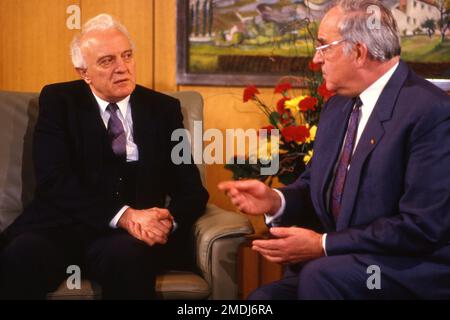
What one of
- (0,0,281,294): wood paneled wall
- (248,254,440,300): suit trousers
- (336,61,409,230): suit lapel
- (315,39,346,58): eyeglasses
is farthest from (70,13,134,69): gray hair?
(248,254,440,300): suit trousers

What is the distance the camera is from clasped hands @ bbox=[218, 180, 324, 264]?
186 cm

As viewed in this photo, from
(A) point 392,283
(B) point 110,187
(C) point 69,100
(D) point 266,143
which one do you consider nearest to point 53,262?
(B) point 110,187

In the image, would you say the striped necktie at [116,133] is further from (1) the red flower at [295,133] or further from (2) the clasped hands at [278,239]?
(2) the clasped hands at [278,239]

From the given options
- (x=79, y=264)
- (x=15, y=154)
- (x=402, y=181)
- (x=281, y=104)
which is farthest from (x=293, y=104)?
(x=15, y=154)

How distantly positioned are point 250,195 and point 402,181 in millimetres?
476

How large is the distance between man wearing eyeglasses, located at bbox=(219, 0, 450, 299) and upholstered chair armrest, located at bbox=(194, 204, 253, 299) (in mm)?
332

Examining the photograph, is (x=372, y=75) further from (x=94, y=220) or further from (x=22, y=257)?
(x=22, y=257)

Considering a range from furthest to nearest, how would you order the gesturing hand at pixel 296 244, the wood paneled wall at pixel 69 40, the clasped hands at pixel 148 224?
the wood paneled wall at pixel 69 40 < the clasped hands at pixel 148 224 < the gesturing hand at pixel 296 244
